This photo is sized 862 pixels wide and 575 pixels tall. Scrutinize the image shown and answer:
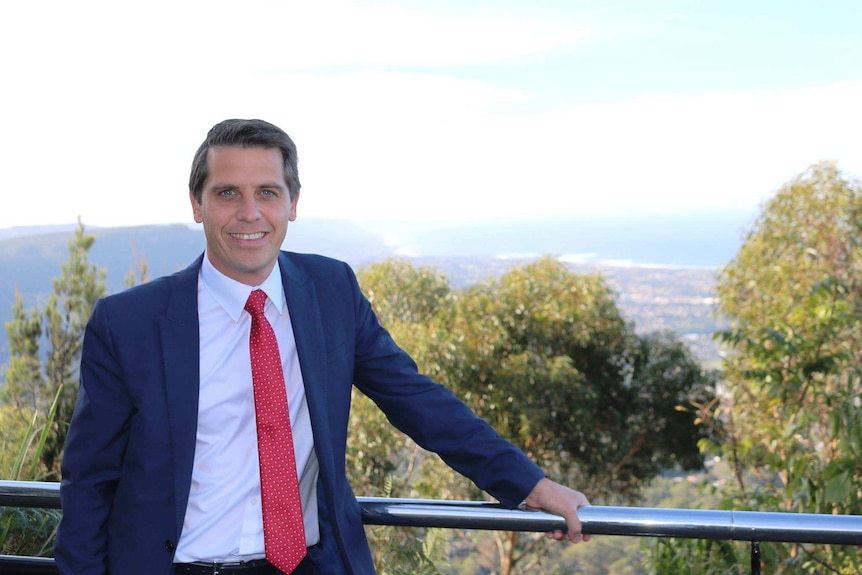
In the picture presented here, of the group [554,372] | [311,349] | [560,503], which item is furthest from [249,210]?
[554,372]

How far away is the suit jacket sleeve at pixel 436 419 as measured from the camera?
1525 millimetres

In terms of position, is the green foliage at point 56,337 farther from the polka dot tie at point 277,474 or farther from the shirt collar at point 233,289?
the polka dot tie at point 277,474

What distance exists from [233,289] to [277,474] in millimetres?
349

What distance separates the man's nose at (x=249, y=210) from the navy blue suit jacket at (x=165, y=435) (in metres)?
0.14

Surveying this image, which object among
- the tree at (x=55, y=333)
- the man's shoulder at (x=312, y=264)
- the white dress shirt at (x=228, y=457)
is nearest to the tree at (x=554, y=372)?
the tree at (x=55, y=333)

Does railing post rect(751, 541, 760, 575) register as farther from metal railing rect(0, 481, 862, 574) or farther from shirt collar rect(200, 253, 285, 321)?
shirt collar rect(200, 253, 285, 321)

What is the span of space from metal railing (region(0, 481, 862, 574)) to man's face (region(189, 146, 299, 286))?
19.1 inches

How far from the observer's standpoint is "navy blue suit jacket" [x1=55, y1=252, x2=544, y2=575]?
1435 millimetres

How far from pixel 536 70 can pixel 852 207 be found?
41.2 metres

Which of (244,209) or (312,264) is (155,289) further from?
(312,264)

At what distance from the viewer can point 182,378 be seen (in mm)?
1479

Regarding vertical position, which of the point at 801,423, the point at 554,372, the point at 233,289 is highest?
the point at 233,289

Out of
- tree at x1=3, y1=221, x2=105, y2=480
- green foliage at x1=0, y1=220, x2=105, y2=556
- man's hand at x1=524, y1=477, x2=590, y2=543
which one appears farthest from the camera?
tree at x1=3, y1=221, x2=105, y2=480

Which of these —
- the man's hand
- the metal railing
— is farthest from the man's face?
the man's hand
